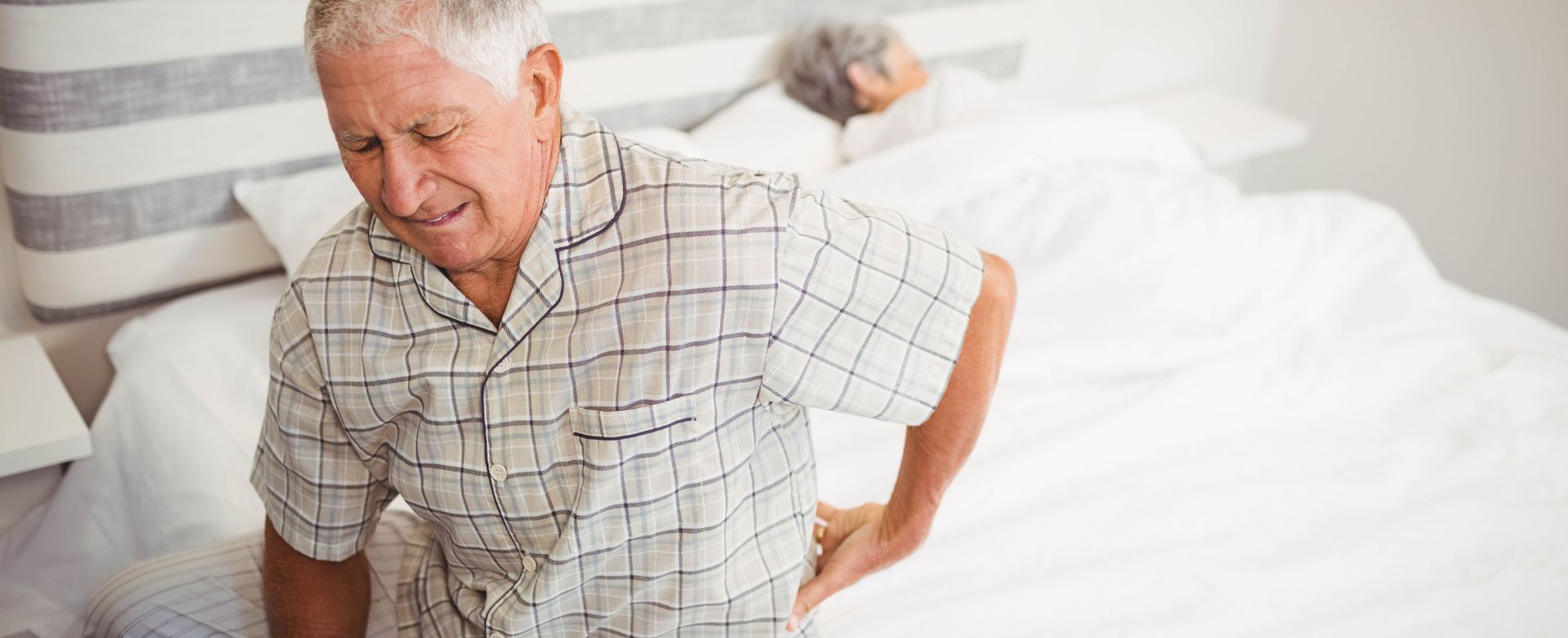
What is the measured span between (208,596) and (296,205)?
0.66 m

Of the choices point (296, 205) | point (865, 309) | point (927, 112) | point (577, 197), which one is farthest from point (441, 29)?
point (927, 112)

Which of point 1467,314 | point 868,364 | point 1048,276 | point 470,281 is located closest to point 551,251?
point 470,281

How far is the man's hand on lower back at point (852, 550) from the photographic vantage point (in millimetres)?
1112

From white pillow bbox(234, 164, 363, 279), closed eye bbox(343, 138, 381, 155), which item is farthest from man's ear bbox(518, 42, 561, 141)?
white pillow bbox(234, 164, 363, 279)

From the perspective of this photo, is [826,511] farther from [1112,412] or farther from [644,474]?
[1112,412]

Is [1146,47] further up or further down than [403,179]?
further down

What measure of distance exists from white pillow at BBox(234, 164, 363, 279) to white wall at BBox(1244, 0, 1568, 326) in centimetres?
241

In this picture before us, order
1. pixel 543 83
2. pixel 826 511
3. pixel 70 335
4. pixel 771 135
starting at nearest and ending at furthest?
pixel 543 83
pixel 826 511
pixel 70 335
pixel 771 135

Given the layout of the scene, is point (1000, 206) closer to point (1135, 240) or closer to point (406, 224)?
point (1135, 240)

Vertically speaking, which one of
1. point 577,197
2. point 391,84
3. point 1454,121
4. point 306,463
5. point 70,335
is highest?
point 391,84

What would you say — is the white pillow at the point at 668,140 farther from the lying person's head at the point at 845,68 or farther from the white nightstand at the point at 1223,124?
the white nightstand at the point at 1223,124

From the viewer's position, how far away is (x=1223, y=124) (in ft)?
8.77

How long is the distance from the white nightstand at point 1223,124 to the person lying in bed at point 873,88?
65 cm

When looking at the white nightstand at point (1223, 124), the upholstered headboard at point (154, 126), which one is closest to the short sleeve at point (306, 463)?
the upholstered headboard at point (154, 126)
